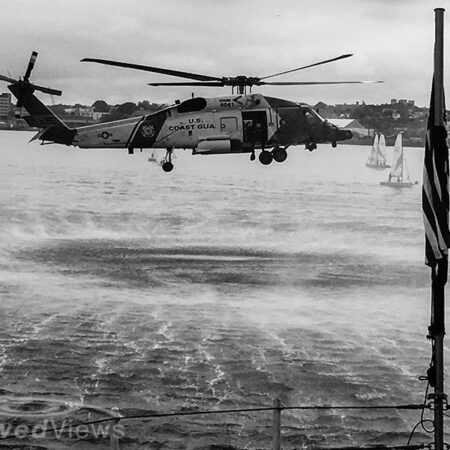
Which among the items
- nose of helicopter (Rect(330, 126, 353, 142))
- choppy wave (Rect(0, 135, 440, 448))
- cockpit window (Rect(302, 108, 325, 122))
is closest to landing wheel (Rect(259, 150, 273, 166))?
cockpit window (Rect(302, 108, 325, 122))

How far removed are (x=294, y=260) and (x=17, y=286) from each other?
63.1 metres

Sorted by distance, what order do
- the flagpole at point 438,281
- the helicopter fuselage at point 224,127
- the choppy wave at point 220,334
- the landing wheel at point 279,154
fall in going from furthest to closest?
1. the choppy wave at point 220,334
2. the helicopter fuselage at point 224,127
3. the landing wheel at point 279,154
4. the flagpole at point 438,281

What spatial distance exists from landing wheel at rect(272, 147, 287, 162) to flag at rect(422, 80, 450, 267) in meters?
21.3

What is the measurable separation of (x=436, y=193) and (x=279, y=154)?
72.8 ft

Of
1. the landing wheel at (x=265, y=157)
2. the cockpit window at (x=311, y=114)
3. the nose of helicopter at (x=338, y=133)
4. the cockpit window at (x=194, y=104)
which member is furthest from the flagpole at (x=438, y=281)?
the cockpit window at (x=311, y=114)

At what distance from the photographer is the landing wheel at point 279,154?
3581cm

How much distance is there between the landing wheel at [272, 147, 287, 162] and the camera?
117 ft

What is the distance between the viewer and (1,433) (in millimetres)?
63938

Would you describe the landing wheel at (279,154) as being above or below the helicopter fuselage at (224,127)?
below

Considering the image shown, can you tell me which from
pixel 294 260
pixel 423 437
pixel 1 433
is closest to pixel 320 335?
pixel 423 437

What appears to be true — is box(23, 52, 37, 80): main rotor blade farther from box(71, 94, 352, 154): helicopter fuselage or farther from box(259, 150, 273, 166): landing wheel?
box(259, 150, 273, 166): landing wheel

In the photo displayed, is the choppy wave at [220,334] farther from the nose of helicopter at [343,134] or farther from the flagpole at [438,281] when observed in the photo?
the flagpole at [438,281]

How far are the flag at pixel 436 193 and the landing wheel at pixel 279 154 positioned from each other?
21.3m

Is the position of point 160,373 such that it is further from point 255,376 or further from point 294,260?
point 294,260
